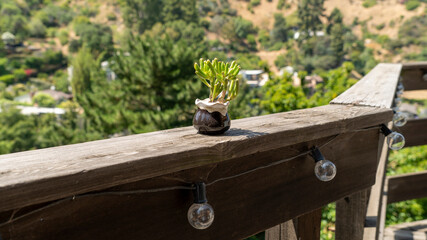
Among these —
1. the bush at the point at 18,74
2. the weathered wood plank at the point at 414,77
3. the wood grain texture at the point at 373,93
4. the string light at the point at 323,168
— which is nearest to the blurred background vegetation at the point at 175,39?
the bush at the point at 18,74

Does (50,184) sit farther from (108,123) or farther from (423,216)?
(108,123)

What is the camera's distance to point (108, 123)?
10.1m

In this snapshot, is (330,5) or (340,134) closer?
(340,134)

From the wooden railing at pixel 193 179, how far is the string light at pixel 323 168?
0.03 m

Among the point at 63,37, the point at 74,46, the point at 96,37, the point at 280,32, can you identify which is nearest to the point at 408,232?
the point at 96,37

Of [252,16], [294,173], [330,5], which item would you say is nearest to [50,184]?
[294,173]

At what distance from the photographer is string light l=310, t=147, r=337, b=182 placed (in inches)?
29.4

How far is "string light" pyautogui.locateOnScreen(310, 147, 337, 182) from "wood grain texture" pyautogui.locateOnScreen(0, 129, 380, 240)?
30mm

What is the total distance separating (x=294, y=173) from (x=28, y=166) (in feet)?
1.63

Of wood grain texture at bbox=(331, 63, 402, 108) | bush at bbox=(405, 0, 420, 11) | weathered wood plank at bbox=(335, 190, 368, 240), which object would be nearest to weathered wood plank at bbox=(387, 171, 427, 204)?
wood grain texture at bbox=(331, 63, 402, 108)

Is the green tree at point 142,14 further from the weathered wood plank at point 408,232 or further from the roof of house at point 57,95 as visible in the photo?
the weathered wood plank at point 408,232

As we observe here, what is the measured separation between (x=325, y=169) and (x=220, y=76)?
0.91ft

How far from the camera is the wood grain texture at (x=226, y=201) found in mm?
465

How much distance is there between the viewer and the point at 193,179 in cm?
58
